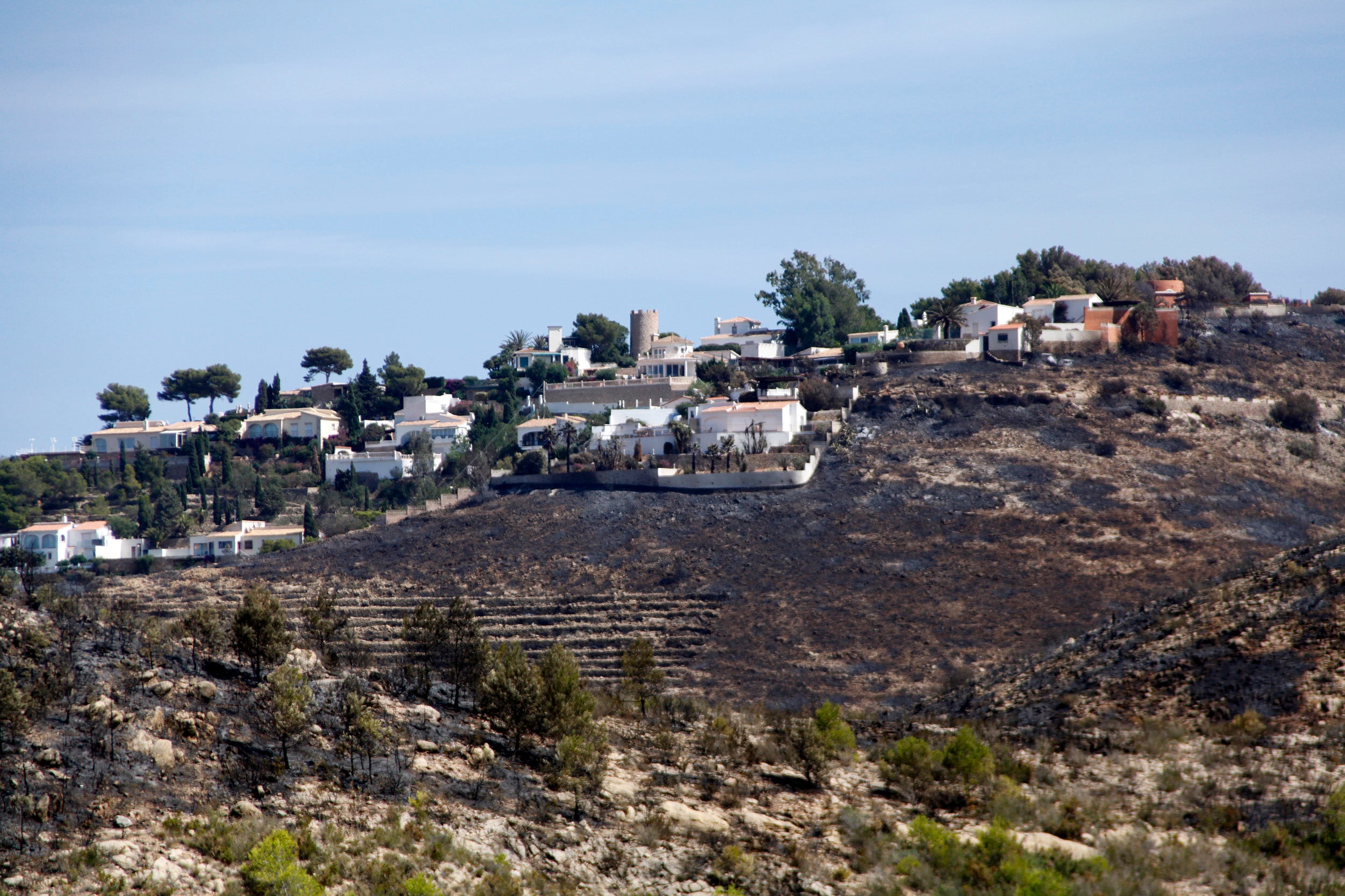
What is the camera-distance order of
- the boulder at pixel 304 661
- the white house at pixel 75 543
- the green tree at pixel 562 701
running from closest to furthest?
the green tree at pixel 562 701, the boulder at pixel 304 661, the white house at pixel 75 543

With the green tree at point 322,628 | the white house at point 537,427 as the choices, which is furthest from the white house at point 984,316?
the green tree at point 322,628

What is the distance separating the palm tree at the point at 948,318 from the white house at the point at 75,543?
55134 millimetres

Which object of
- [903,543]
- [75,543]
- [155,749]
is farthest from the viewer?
[75,543]

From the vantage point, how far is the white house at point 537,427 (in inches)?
3686

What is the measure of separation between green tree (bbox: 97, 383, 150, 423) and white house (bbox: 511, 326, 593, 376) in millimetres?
33833

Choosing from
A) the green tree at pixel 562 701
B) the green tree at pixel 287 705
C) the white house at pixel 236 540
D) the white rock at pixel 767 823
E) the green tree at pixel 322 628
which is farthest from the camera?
the white house at pixel 236 540

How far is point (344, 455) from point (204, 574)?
34793mm

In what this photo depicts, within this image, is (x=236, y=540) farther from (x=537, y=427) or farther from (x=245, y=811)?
(x=245, y=811)

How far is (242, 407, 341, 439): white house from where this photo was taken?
4466 inches

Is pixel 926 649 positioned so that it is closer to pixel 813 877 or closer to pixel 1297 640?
pixel 1297 640

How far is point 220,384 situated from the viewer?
4980 inches

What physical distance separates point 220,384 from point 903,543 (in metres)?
81.8

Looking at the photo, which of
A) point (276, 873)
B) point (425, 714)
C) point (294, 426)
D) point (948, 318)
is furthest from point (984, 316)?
point (276, 873)

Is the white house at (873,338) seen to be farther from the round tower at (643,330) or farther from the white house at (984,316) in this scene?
the round tower at (643,330)
